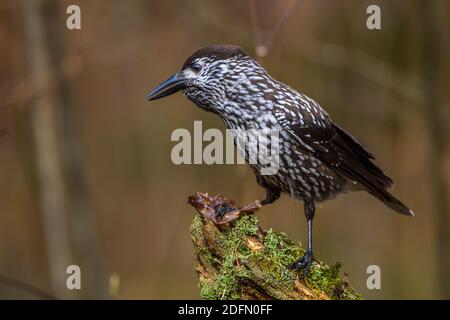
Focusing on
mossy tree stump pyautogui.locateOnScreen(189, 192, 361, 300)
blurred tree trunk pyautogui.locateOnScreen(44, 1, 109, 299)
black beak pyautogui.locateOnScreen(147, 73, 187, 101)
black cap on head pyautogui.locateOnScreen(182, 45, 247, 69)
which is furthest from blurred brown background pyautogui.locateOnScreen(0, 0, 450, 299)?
mossy tree stump pyautogui.locateOnScreen(189, 192, 361, 300)

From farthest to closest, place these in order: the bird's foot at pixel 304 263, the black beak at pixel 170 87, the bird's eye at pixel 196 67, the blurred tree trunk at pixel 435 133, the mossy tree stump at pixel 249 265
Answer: the blurred tree trunk at pixel 435 133
the bird's eye at pixel 196 67
the black beak at pixel 170 87
the bird's foot at pixel 304 263
the mossy tree stump at pixel 249 265

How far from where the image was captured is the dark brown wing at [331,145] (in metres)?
4.66

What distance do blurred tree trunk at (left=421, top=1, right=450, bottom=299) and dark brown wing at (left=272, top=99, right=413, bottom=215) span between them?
1.67 metres

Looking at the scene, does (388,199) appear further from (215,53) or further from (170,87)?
(170,87)

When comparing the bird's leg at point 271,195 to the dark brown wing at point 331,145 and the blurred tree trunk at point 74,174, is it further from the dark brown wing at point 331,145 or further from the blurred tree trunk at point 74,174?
the blurred tree trunk at point 74,174

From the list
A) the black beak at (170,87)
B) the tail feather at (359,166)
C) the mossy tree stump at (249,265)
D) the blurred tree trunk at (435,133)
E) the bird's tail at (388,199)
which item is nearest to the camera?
the mossy tree stump at (249,265)

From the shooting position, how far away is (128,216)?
10.4m

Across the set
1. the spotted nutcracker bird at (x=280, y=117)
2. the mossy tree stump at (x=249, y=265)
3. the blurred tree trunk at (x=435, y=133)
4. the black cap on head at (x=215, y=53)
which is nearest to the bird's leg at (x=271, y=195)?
the spotted nutcracker bird at (x=280, y=117)

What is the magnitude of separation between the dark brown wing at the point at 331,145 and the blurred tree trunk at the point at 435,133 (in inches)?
65.7

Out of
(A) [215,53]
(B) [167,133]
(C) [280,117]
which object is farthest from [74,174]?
(B) [167,133]

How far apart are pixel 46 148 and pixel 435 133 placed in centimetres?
341

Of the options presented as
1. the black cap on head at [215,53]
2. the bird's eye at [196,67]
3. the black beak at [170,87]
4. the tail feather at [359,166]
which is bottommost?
A: the tail feather at [359,166]

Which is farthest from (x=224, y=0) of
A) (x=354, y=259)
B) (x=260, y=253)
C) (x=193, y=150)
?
(x=260, y=253)
